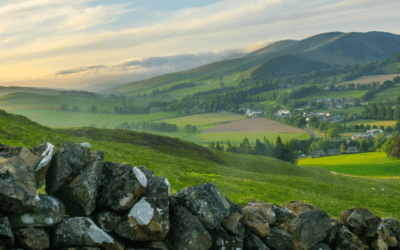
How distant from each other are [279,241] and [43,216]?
572 centimetres

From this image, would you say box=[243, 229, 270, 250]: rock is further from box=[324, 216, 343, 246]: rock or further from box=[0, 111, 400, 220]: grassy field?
box=[0, 111, 400, 220]: grassy field

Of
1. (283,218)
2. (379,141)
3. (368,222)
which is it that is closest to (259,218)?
(283,218)

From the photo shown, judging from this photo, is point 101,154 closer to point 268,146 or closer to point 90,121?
point 268,146

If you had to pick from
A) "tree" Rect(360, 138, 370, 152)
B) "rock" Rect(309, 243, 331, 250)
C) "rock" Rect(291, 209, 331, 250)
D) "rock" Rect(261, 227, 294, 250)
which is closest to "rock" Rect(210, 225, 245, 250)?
"rock" Rect(261, 227, 294, 250)

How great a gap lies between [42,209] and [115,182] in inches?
58.1

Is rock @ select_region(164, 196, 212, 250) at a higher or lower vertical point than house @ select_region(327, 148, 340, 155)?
higher

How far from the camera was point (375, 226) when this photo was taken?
8.66 metres

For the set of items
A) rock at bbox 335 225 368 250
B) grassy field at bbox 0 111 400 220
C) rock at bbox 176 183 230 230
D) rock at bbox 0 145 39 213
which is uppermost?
rock at bbox 0 145 39 213

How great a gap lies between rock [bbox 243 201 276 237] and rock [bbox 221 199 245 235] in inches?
11.8

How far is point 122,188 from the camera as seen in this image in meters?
6.19

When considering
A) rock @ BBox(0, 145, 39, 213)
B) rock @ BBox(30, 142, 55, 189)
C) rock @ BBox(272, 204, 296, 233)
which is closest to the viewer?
rock @ BBox(0, 145, 39, 213)

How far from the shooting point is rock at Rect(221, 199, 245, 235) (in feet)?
23.2

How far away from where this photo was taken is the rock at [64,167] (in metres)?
5.90

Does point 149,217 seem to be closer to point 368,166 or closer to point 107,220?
point 107,220
